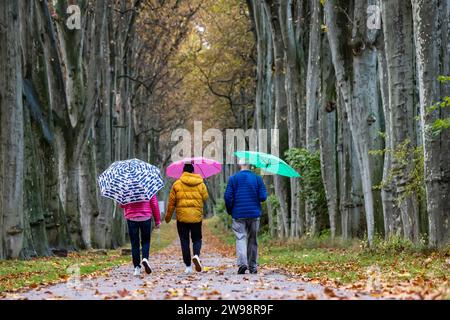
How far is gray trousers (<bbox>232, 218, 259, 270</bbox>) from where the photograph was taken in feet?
44.9

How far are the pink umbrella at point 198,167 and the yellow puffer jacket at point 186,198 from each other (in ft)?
2.39

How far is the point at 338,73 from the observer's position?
18.3 m

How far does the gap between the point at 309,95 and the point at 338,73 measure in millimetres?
5641

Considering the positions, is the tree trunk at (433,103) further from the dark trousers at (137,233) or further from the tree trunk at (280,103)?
the tree trunk at (280,103)

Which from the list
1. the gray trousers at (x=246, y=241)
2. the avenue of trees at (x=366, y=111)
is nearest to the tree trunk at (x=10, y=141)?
the gray trousers at (x=246, y=241)

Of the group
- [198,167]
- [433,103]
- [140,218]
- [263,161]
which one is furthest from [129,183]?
[433,103]

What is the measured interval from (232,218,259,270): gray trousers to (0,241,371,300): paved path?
0.26 metres

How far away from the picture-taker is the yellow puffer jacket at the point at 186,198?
13.9 metres

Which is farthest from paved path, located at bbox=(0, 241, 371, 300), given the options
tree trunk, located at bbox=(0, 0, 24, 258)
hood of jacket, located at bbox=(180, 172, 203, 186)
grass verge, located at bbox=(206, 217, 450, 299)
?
tree trunk, located at bbox=(0, 0, 24, 258)

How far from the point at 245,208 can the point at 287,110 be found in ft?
47.8

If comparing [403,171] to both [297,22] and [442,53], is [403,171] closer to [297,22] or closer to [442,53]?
[442,53]

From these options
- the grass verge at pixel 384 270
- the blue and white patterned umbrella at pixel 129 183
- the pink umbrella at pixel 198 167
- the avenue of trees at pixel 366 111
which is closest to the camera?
the grass verge at pixel 384 270

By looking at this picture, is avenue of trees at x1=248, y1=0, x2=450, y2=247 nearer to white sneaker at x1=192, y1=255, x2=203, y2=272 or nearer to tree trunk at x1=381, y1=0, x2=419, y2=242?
tree trunk at x1=381, y1=0, x2=419, y2=242
